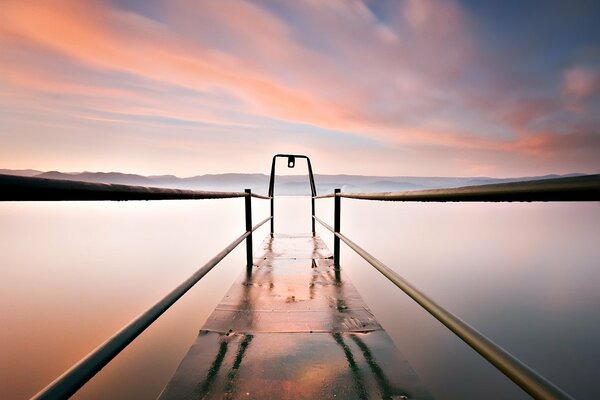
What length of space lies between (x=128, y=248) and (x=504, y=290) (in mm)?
19620

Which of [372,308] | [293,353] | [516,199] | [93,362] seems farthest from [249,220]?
[372,308]

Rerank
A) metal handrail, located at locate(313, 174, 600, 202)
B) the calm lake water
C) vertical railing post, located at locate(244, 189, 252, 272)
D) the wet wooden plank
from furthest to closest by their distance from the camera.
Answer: the calm lake water
vertical railing post, located at locate(244, 189, 252, 272)
the wet wooden plank
metal handrail, located at locate(313, 174, 600, 202)

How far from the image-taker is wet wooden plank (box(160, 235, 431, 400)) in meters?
1.25

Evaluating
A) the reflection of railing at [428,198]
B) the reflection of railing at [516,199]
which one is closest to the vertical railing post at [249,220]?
the reflection of railing at [428,198]

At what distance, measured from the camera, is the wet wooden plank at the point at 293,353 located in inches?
49.4

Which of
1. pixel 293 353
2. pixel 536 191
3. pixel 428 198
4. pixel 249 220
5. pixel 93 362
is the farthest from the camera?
pixel 249 220

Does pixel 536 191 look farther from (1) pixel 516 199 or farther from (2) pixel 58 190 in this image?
(2) pixel 58 190

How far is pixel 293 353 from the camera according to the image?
1547 mm

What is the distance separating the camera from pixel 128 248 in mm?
18188

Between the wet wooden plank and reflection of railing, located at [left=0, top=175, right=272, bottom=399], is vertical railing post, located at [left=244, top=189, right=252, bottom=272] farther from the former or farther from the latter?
reflection of railing, located at [left=0, top=175, right=272, bottom=399]

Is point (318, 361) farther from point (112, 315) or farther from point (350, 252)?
point (350, 252)

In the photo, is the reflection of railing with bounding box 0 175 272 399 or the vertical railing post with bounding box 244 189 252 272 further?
the vertical railing post with bounding box 244 189 252 272

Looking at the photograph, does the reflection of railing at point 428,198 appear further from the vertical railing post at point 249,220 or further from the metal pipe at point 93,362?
the vertical railing post at point 249,220

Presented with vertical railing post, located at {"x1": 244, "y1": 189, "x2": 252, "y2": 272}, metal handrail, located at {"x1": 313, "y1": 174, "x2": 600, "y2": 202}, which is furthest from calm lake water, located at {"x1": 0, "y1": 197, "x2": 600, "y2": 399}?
metal handrail, located at {"x1": 313, "y1": 174, "x2": 600, "y2": 202}
